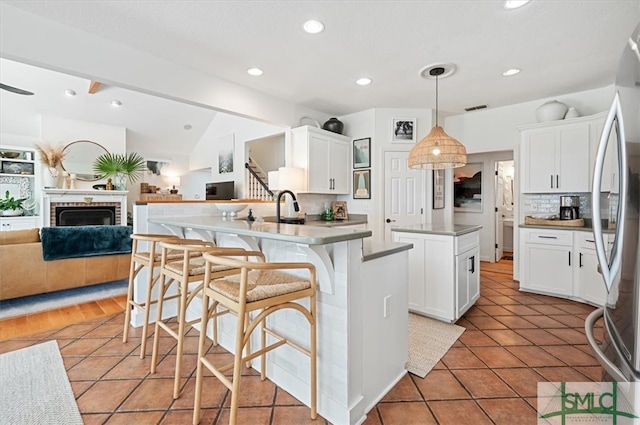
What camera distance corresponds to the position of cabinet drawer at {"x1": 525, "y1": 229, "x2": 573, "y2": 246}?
359cm

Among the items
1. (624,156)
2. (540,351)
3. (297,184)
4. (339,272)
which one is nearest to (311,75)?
(297,184)

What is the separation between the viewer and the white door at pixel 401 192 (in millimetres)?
4574

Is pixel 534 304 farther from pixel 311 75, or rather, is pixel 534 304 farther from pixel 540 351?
pixel 311 75

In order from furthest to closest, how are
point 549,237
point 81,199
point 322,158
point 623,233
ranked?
point 81,199, point 322,158, point 549,237, point 623,233

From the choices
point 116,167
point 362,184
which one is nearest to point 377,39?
point 362,184

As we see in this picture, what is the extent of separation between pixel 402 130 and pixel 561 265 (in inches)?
108

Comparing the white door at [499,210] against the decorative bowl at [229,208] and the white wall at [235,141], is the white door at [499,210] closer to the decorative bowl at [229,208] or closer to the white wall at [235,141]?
the white wall at [235,141]

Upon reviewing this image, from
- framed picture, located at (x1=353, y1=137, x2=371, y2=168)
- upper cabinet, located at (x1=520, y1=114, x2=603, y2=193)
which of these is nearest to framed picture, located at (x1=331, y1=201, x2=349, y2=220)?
framed picture, located at (x1=353, y1=137, x2=371, y2=168)

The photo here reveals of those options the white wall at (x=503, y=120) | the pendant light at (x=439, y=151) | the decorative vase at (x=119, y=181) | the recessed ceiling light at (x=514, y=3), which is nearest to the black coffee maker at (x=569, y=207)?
the white wall at (x=503, y=120)

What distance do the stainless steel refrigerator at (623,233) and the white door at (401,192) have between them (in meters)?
3.38

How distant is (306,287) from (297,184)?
2535 mm

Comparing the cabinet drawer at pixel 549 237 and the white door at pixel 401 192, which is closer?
the cabinet drawer at pixel 549 237

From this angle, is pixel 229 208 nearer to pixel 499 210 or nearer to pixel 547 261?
pixel 547 261

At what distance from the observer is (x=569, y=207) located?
12.6 feet
